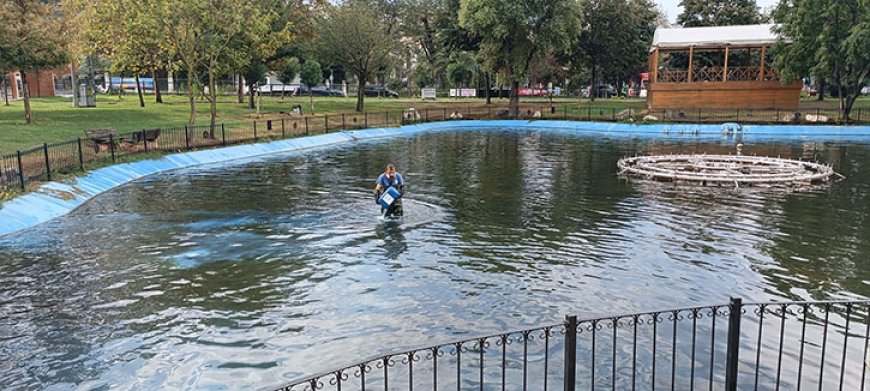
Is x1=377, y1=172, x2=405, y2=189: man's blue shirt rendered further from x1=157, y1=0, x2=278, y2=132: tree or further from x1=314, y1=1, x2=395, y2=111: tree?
x1=314, y1=1, x2=395, y2=111: tree

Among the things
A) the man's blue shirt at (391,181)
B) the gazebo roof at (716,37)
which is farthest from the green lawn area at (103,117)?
the gazebo roof at (716,37)

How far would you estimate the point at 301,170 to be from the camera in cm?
2919

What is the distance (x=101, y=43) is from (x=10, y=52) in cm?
772

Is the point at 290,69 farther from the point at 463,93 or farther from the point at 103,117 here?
the point at 463,93

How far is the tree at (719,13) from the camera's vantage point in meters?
72.8

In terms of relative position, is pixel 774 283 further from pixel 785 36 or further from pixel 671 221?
pixel 785 36

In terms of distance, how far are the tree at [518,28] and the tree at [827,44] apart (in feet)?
51.1

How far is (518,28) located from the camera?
181 feet

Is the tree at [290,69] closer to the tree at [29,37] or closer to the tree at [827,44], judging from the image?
the tree at [29,37]

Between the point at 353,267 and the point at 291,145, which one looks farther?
the point at 291,145

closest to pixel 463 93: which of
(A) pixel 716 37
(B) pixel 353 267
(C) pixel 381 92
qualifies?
(C) pixel 381 92

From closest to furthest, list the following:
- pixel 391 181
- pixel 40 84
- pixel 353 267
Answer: pixel 353 267
pixel 391 181
pixel 40 84

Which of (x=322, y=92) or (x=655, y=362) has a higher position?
(x=322, y=92)

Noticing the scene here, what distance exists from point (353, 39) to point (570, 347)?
5066cm
